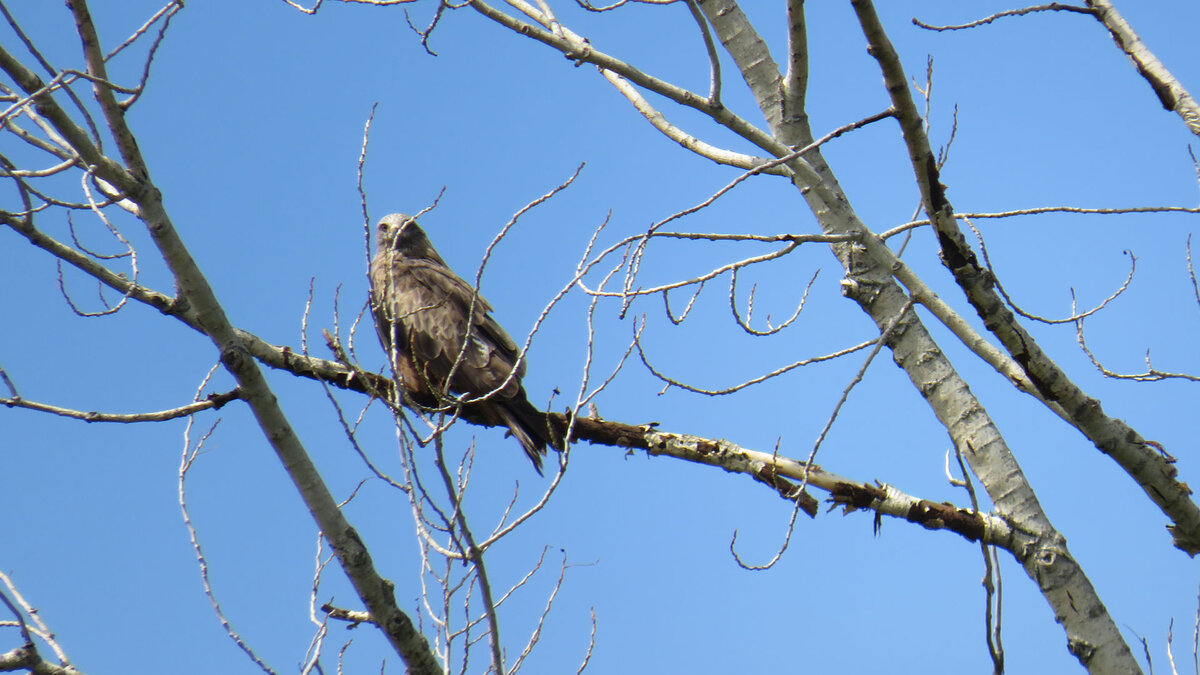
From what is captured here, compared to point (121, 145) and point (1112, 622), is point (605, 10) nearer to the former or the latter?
point (121, 145)

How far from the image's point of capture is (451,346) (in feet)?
19.4

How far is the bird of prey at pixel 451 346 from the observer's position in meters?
5.25

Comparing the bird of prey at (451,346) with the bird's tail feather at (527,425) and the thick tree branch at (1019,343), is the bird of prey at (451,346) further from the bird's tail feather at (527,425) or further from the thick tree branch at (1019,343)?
the thick tree branch at (1019,343)

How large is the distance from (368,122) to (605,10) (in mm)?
1030

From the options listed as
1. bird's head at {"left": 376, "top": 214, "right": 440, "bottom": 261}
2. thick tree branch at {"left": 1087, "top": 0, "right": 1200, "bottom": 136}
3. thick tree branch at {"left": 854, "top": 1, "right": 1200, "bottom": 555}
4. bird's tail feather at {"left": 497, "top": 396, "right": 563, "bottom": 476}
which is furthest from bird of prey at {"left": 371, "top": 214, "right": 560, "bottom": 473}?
thick tree branch at {"left": 1087, "top": 0, "right": 1200, "bottom": 136}

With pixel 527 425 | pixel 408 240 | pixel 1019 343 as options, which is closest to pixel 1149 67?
pixel 1019 343

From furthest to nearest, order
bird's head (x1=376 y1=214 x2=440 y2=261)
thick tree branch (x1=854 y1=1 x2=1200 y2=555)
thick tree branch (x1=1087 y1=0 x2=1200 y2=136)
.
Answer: bird's head (x1=376 y1=214 x2=440 y2=261)
thick tree branch (x1=1087 y1=0 x2=1200 y2=136)
thick tree branch (x1=854 y1=1 x2=1200 y2=555)

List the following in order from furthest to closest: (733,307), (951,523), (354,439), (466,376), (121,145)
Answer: (466,376) → (951,523) → (733,307) → (354,439) → (121,145)

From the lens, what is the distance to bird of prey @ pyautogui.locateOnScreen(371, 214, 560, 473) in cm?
525

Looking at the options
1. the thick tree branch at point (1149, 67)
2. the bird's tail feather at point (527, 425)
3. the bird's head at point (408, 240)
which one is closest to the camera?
the thick tree branch at point (1149, 67)

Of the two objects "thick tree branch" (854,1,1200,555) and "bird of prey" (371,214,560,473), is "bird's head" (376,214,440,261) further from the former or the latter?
"thick tree branch" (854,1,1200,555)

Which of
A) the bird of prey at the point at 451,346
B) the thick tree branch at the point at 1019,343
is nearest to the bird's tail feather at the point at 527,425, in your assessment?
the bird of prey at the point at 451,346

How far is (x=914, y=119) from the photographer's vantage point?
305 cm

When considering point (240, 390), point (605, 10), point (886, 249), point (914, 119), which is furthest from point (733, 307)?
point (240, 390)
